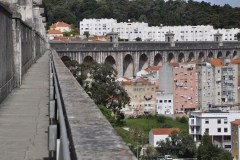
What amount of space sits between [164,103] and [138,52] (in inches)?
699

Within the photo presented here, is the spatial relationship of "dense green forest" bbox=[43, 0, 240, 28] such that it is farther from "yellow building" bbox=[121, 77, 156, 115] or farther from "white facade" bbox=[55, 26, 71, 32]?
"yellow building" bbox=[121, 77, 156, 115]

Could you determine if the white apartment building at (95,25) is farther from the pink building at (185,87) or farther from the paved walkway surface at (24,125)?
the paved walkway surface at (24,125)

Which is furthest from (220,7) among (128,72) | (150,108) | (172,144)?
(172,144)

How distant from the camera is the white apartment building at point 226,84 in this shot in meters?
71.2

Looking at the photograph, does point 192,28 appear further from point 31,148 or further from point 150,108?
point 31,148

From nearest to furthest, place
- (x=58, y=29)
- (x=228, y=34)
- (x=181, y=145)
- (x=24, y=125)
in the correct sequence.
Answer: (x=24, y=125), (x=181, y=145), (x=58, y=29), (x=228, y=34)

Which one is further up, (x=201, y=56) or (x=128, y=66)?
(x=201, y=56)

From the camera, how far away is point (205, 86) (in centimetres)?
7038

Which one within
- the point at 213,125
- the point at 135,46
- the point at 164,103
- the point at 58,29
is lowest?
the point at 213,125

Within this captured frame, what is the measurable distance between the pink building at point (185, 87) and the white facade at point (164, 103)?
1174mm

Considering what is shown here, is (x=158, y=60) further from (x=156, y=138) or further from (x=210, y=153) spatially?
(x=210, y=153)

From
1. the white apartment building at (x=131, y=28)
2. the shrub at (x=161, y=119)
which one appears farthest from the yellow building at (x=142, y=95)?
the white apartment building at (x=131, y=28)

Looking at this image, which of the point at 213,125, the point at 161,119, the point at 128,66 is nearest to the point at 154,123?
the point at 161,119

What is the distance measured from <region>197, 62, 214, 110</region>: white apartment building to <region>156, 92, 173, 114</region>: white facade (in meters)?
5.45
